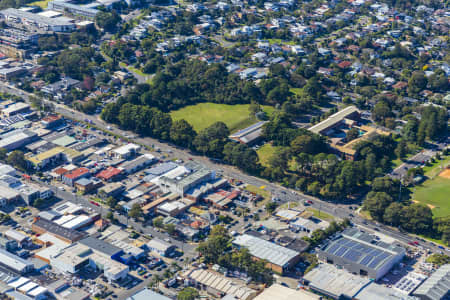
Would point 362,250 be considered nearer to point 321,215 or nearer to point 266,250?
point 321,215

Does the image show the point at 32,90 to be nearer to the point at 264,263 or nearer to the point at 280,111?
the point at 280,111

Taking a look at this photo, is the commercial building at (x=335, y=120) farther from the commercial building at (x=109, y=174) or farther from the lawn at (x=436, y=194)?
the commercial building at (x=109, y=174)

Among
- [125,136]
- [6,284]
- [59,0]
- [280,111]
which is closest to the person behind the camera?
[6,284]

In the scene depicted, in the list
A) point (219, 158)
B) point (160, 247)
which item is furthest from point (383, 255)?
point (219, 158)

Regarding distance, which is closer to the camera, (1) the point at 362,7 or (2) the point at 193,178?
(2) the point at 193,178

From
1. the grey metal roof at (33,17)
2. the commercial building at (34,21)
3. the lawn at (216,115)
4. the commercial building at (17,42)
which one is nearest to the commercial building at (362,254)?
the lawn at (216,115)

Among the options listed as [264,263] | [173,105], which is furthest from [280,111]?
[264,263]

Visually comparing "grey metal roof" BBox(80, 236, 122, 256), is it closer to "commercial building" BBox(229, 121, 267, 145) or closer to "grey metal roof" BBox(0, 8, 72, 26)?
"commercial building" BBox(229, 121, 267, 145)
